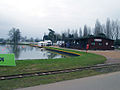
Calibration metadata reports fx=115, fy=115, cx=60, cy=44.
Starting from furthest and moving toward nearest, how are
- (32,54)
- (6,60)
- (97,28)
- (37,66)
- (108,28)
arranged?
1. (97,28)
2. (108,28)
3. (32,54)
4. (37,66)
5. (6,60)

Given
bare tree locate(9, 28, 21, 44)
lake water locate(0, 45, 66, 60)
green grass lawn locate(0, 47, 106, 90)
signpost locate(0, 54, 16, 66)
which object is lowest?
lake water locate(0, 45, 66, 60)

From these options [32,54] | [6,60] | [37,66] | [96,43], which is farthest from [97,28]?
[6,60]

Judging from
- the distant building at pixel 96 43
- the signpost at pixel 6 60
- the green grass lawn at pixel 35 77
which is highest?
the distant building at pixel 96 43

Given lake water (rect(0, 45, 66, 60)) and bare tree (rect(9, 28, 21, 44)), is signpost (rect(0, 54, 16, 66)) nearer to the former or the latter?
lake water (rect(0, 45, 66, 60))

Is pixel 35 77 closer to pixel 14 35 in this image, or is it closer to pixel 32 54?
pixel 32 54

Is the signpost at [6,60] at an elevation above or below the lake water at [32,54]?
above

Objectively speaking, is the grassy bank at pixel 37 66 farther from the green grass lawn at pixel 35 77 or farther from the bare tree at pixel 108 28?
the bare tree at pixel 108 28

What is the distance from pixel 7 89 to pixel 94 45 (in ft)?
100

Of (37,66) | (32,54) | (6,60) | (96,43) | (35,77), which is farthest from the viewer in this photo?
(96,43)

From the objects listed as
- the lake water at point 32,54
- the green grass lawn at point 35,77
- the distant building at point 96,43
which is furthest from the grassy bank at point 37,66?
the distant building at point 96,43

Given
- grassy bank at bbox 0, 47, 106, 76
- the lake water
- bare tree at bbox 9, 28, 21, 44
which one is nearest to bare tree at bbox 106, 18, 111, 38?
the lake water

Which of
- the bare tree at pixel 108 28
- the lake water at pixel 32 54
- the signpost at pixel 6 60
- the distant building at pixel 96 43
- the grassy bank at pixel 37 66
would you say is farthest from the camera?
the bare tree at pixel 108 28

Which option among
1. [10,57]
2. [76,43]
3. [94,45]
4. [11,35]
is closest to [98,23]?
[76,43]

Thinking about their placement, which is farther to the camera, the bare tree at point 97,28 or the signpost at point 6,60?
the bare tree at point 97,28
